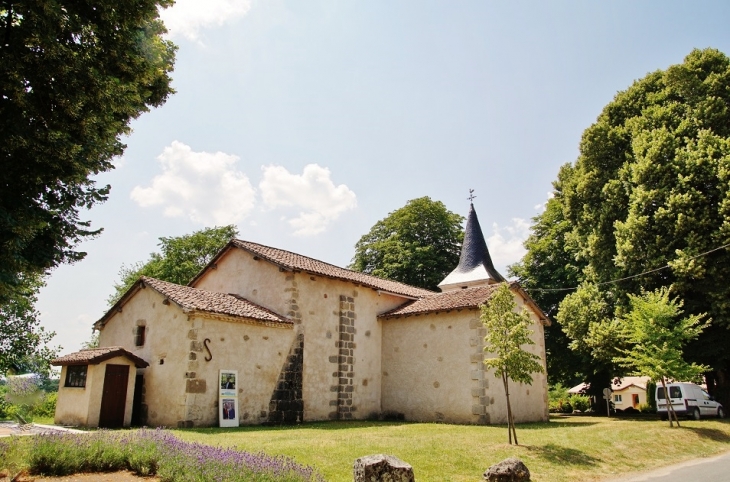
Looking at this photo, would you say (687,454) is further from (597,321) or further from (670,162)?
(670,162)

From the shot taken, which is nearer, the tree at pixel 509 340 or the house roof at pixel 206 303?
the tree at pixel 509 340

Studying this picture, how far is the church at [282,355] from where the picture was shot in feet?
51.8

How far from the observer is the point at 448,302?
2027 cm

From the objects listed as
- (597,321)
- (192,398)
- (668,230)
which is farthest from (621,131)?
(192,398)

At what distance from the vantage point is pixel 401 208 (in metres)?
43.2

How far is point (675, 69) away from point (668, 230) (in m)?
8.23

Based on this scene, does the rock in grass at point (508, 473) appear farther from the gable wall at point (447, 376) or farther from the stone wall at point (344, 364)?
the stone wall at point (344, 364)

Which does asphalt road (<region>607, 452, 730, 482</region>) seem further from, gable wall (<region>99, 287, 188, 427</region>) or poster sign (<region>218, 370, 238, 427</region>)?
gable wall (<region>99, 287, 188, 427</region>)

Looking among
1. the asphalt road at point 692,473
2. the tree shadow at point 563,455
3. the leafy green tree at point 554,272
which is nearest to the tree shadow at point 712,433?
the asphalt road at point 692,473

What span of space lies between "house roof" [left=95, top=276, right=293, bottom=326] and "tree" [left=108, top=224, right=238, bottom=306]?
19.5 m

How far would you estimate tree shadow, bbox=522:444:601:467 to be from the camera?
1091 centimetres

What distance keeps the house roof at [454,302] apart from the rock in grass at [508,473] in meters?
9.13

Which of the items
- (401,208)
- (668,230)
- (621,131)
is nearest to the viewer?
(668,230)

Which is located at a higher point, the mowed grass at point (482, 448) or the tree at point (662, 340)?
the tree at point (662, 340)
